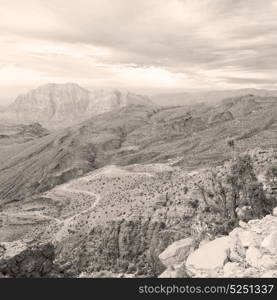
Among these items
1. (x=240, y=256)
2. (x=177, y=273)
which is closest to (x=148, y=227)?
(x=177, y=273)

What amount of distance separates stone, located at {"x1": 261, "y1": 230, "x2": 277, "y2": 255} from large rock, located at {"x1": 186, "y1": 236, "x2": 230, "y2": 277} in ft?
6.58

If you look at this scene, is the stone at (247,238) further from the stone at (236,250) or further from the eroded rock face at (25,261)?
the eroded rock face at (25,261)

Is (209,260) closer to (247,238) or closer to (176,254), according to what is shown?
(247,238)

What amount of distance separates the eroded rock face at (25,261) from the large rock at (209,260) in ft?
47.6

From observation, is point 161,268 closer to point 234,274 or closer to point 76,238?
point 234,274

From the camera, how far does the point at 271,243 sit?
20.9m

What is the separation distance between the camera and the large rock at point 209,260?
2144cm

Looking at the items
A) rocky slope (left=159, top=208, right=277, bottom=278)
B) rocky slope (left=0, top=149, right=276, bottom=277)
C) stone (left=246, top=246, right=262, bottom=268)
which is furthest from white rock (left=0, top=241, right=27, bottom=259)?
stone (left=246, top=246, right=262, bottom=268)

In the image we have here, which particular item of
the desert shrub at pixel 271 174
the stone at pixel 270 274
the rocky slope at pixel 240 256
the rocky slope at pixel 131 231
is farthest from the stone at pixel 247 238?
the desert shrub at pixel 271 174

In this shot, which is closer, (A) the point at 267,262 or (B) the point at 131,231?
(A) the point at 267,262

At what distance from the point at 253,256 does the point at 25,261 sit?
18.6 meters

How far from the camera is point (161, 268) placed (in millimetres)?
32031
